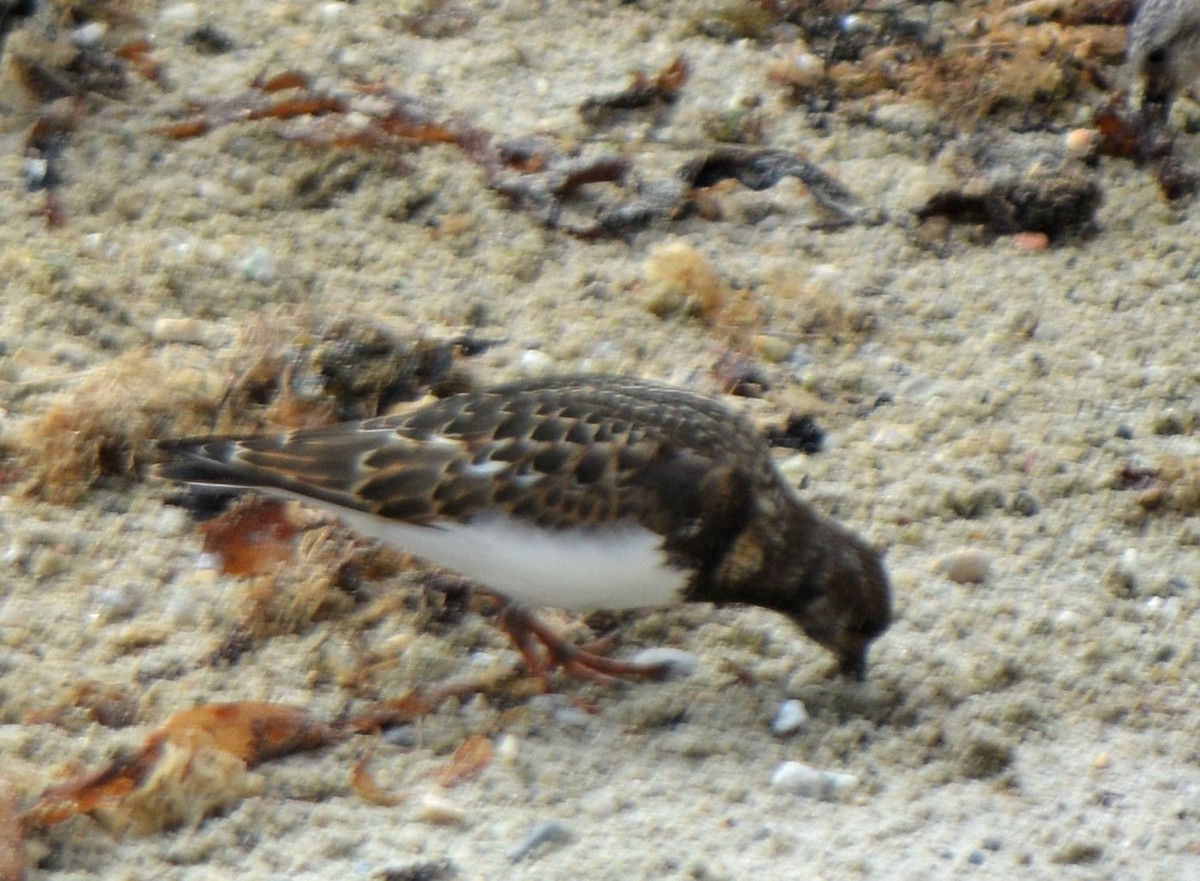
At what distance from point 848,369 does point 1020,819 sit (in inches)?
57.9

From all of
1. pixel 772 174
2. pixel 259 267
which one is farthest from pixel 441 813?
pixel 772 174

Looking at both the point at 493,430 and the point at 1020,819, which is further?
the point at 493,430

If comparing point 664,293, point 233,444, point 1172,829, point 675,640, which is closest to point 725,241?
point 664,293

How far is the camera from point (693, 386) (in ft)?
13.9

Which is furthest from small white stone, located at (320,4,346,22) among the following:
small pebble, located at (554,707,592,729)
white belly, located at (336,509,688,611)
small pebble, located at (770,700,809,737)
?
small pebble, located at (770,700,809,737)

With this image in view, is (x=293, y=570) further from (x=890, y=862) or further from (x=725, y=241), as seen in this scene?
(x=725, y=241)

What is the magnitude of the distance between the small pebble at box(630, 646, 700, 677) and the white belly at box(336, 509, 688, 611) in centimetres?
23

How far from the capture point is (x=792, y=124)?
16.7 ft

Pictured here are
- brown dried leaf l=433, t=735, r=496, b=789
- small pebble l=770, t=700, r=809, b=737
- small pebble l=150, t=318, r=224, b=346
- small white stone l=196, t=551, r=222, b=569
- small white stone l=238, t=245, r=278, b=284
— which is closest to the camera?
brown dried leaf l=433, t=735, r=496, b=789

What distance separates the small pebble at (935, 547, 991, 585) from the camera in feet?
12.0

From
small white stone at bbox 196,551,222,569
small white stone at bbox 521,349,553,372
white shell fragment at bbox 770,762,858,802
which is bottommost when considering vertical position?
small white stone at bbox 196,551,222,569

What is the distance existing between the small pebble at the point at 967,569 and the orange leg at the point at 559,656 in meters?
0.66

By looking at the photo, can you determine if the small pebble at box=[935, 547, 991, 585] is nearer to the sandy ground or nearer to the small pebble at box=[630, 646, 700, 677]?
the sandy ground

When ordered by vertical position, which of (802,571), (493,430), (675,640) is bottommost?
(675,640)
